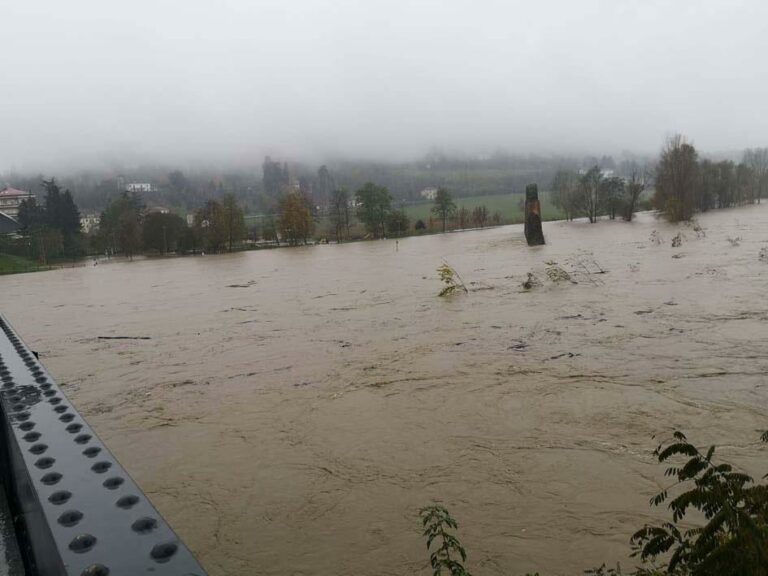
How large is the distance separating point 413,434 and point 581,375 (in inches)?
88.6

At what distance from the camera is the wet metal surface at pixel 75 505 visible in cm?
106

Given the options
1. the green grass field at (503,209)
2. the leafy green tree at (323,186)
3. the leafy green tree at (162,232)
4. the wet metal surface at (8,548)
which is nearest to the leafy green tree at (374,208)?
the green grass field at (503,209)

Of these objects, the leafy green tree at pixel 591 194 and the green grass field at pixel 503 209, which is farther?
the green grass field at pixel 503 209

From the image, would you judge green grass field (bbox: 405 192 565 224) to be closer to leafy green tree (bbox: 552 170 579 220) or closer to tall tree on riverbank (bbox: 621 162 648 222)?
leafy green tree (bbox: 552 170 579 220)

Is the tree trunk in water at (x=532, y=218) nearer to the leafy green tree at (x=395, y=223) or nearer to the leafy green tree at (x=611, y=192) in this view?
the leafy green tree at (x=611, y=192)

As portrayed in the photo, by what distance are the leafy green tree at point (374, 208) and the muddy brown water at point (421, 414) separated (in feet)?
143

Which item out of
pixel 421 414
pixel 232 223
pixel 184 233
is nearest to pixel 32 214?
pixel 184 233

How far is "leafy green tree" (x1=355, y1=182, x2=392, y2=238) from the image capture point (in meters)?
55.1

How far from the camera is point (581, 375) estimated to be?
612 cm

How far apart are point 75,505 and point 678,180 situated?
44.3m

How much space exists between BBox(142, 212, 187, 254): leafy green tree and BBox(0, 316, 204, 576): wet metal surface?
157 ft

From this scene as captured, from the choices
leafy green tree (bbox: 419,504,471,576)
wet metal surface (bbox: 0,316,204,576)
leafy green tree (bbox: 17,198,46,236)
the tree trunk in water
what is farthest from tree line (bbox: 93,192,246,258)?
wet metal surface (bbox: 0,316,204,576)

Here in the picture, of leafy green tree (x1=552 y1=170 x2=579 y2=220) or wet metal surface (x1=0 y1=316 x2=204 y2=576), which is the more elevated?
leafy green tree (x1=552 y1=170 x2=579 y2=220)

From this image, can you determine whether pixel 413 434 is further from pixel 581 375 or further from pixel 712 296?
pixel 712 296
